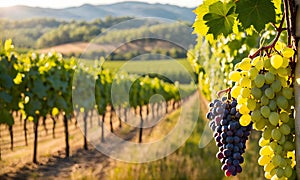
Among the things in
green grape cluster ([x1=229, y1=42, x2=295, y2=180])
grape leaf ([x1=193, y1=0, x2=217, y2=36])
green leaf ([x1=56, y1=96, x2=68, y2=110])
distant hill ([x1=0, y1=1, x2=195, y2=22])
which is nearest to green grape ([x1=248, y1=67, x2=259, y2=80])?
green grape cluster ([x1=229, y1=42, x2=295, y2=180])

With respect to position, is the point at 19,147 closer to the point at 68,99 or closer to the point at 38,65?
the point at 68,99

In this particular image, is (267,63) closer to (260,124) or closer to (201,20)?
(260,124)

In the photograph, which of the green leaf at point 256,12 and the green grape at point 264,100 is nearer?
the green grape at point 264,100

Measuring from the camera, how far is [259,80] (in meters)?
1.10

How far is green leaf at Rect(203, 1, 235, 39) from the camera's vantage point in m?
1.43

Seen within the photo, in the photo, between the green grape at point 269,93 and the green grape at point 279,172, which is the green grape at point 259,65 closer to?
the green grape at point 269,93

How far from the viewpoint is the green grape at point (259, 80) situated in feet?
3.60

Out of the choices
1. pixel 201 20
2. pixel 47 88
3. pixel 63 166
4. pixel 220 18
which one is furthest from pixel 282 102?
pixel 63 166

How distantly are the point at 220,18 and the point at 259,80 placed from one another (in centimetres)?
43

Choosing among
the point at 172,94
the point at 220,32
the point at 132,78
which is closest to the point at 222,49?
the point at 220,32

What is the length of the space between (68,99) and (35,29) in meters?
87.0

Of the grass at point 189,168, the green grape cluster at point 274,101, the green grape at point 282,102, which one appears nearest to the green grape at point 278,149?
the green grape cluster at point 274,101

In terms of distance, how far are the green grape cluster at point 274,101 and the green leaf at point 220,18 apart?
0.31 meters

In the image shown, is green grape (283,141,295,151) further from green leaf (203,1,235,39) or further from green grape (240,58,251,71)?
green leaf (203,1,235,39)
